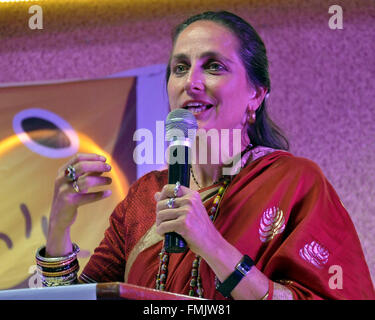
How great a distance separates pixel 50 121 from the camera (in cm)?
273

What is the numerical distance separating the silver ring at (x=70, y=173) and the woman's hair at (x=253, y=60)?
0.55m

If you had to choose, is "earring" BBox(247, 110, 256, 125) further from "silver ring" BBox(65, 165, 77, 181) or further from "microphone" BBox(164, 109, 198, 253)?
"silver ring" BBox(65, 165, 77, 181)

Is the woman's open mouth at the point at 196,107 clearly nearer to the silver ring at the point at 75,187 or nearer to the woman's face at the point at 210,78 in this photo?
the woman's face at the point at 210,78

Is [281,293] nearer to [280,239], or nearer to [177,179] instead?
[280,239]

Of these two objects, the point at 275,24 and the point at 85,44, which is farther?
the point at 85,44

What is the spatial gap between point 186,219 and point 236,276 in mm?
170

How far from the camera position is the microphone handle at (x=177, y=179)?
3.34ft

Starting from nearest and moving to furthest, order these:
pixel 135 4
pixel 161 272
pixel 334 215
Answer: pixel 334 215 → pixel 161 272 → pixel 135 4

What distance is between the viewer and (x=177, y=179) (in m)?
1.07

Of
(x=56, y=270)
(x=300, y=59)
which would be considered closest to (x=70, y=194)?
(x=56, y=270)

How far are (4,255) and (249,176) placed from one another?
1.72 m
